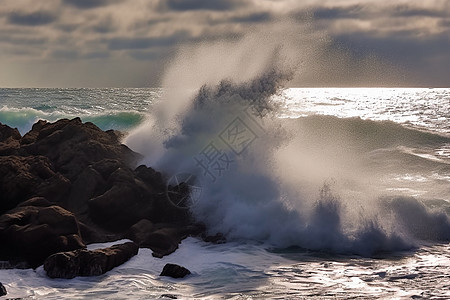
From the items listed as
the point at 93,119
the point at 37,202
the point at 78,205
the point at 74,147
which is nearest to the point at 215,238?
the point at 78,205

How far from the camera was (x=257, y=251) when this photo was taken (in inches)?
429

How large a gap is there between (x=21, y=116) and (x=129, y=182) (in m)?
28.0

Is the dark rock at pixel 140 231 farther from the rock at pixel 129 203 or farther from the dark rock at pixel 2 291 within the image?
the dark rock at pixel 2 291

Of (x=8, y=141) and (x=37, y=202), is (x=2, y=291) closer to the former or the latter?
(x=37, y=202)

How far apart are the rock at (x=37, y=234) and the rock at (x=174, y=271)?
1614 mm

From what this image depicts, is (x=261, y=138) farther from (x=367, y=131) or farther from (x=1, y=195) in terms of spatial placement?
(x=367, y=131)

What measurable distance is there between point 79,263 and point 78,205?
3007mm

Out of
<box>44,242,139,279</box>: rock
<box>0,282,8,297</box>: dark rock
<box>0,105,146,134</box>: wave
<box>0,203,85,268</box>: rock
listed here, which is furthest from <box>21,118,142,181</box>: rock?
<box>0,105,146,134</box>: wave

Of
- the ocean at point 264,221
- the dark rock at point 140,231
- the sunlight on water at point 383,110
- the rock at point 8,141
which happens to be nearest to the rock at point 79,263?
the ocean at point 264,221

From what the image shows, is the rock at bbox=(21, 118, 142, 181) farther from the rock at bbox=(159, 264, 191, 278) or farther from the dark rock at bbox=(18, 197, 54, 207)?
the rock at bbox=(159, 264, 191, 278)

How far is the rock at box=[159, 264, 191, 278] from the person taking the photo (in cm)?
Result: 916

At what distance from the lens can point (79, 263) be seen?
8992mm

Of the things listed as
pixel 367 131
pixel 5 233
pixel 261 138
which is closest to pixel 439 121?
pixel 367 131

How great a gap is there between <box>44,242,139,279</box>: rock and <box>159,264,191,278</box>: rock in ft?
2.88
